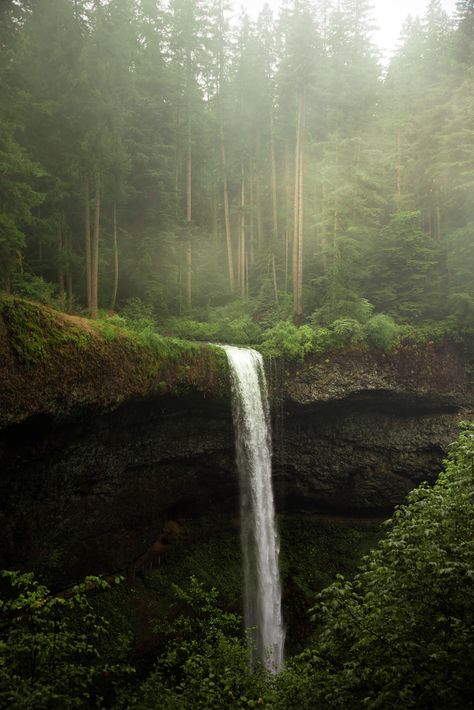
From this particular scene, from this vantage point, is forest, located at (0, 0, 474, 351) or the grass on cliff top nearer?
the grass on cliff top

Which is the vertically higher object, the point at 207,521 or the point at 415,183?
the point at 415,183

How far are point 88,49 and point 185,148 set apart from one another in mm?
9765

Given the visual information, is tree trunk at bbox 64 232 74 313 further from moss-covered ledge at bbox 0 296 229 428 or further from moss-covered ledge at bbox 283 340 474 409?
moss-covered ledge at bbox 283 340 474 409

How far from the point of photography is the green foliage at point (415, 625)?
196 inches

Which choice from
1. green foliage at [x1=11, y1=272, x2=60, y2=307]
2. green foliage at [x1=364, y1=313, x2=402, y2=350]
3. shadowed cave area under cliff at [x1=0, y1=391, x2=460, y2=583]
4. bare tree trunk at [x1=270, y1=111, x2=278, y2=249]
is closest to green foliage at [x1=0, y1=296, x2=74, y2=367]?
shadowed cave area under cliff at [x1=0, y1=391, x2=460, y2=583]

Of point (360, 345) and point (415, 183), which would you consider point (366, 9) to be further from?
point (360, 345)

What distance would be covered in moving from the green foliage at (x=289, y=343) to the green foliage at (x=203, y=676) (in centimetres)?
807

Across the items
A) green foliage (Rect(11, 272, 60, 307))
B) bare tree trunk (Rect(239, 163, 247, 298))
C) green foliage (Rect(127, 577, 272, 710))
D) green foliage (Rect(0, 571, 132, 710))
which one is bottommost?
green foliage (Rect(127, 577, 272, 710))

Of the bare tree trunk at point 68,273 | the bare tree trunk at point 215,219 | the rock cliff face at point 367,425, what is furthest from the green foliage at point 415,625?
the bare tree trunk at point 215,219

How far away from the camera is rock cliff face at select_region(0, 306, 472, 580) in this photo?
1021cm

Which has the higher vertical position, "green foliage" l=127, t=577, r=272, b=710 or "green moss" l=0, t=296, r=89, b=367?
"green moss" l=0, t=296, r=89, b=367

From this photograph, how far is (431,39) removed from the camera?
88.4 ft

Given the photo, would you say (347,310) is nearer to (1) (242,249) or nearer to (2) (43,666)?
(1) (242,249)

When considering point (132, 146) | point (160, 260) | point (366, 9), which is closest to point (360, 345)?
point (160, 260)
